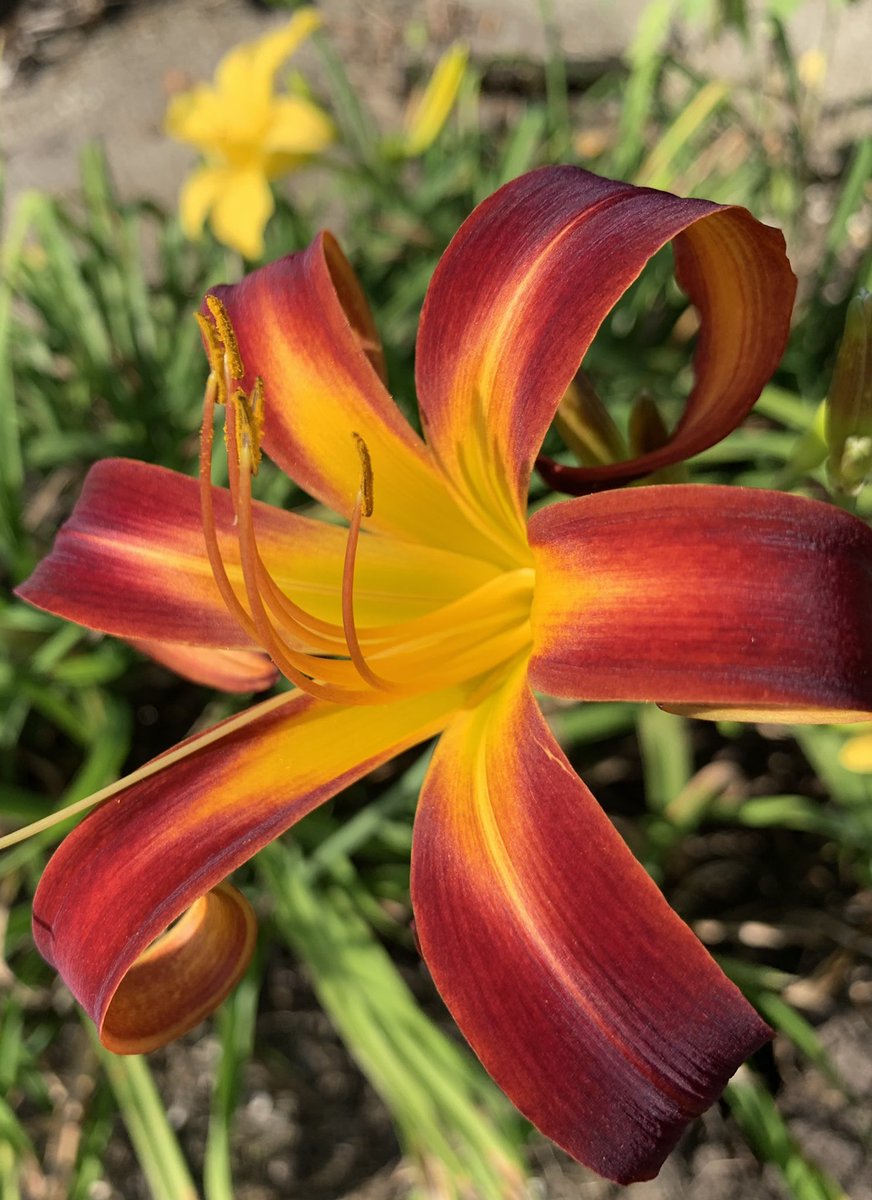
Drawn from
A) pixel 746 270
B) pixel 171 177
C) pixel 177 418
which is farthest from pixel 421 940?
pixel 171 177

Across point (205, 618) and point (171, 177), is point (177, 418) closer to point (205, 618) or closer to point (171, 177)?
point (205, 618)

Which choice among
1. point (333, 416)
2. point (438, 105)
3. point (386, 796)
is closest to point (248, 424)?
point (333, 416)

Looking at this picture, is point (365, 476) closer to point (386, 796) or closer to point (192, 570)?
point (192, 570)

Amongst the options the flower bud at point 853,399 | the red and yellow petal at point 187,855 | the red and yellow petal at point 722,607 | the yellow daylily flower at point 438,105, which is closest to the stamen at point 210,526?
the red and yellow petal at point 187,855

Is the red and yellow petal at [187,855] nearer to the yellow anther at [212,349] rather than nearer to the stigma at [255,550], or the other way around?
the stigma at [255,550]

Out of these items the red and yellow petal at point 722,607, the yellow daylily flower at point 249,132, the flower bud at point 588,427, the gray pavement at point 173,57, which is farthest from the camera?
the gray pavement at point 173,57
